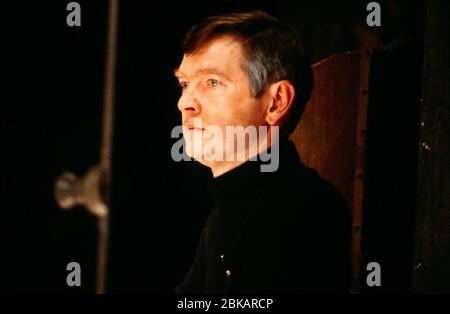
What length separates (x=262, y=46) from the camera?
9.69 ft

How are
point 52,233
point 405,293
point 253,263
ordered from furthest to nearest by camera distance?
point 52,233 < point 405,293 < point 253,263

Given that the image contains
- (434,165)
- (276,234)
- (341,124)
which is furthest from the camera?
(341,124)

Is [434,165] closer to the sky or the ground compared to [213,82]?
closer to the ground

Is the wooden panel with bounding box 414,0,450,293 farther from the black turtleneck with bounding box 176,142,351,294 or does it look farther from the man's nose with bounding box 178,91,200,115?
the man's nose with bounding box 178,91,200,115

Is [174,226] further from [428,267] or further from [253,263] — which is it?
[428,267]

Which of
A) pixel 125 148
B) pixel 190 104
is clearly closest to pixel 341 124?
pixel 190 104

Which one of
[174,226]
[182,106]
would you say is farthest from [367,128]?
[174,226]

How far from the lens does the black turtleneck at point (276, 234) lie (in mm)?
2727

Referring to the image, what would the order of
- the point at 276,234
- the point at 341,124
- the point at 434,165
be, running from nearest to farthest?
the point at 276,234 < the point at 434,165 < the point at 341,124

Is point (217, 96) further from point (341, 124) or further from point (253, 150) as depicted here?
point (341, 124)

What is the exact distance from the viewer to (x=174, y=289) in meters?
3.42

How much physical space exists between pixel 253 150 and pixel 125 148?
0.86m

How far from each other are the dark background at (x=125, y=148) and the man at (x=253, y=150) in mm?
476

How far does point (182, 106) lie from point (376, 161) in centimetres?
126
